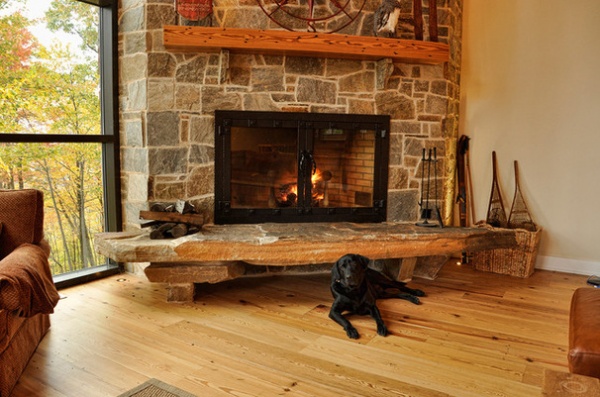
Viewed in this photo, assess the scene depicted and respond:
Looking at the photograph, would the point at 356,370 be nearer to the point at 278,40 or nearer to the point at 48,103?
the point at 278,40

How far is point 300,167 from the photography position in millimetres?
3785

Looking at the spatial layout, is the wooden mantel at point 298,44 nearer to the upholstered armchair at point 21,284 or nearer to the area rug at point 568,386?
the upholstered armchair at point 21,284

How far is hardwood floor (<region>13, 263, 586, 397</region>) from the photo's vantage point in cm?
211

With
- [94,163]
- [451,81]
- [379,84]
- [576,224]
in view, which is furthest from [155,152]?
[576,224]

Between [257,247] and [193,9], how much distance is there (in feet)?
5.95

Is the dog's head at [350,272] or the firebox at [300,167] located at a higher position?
the firebox at [300,167]

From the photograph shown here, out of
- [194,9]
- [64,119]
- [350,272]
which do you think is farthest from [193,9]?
[350,272]

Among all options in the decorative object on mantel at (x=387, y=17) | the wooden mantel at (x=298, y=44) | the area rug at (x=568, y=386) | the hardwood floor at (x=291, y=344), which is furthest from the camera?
the decorative object on mantel at (x=387, y=17)

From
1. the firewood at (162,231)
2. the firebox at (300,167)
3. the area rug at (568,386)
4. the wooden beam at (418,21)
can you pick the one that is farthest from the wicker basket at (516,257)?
the area rug at (568,386)

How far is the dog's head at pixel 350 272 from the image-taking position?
107 inches

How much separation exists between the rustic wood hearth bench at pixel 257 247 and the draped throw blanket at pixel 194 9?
1.56 metres

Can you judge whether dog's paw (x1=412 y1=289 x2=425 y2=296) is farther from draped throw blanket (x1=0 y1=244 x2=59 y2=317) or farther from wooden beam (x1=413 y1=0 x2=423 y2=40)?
draped throw blanket (x1=0 y1=244 x2=59 y2=317)

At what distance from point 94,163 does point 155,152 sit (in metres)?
0.51

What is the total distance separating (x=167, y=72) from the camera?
3.53m
